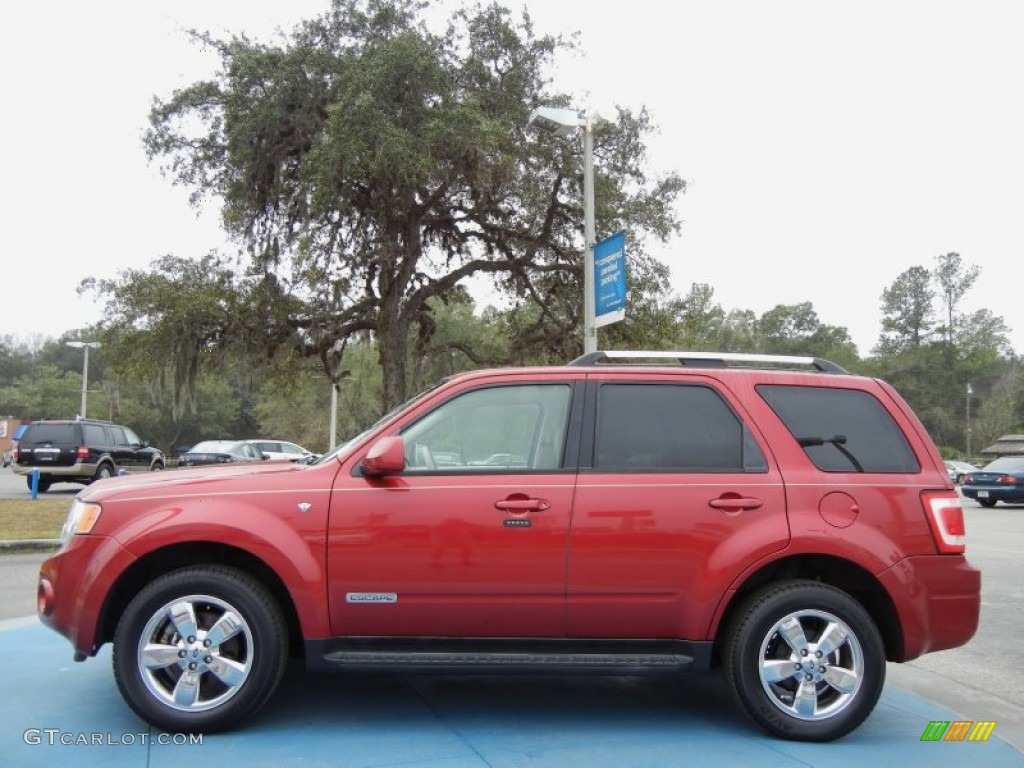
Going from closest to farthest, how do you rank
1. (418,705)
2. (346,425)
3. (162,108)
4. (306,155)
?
(418,705) → (306,155) → (162,108) → (346,425)

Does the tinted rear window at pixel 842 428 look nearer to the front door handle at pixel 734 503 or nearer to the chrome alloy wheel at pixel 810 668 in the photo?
the front door handle at pixel 734 503

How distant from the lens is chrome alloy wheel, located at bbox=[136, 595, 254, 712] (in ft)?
14.0

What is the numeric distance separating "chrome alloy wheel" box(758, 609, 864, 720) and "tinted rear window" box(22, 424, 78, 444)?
795 inches

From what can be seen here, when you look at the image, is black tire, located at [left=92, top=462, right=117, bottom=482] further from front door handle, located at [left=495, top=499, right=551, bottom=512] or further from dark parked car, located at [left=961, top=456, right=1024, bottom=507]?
dark parked car, located at [left=961, top=456, right=1024, bottom=507]

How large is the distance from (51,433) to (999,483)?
2447 cm

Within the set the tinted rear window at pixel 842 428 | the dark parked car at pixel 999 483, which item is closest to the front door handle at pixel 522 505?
the tinted rear window at pixel 842 428

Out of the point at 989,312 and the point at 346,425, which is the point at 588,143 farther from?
the point at 989,312

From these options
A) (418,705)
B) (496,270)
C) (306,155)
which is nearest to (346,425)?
(496,270)

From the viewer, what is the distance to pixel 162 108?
65.5 ft

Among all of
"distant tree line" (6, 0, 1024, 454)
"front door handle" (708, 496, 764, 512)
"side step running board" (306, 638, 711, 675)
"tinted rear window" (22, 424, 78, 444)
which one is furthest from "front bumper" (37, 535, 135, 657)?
"tinted rear window" (22, 424, 78, 444)

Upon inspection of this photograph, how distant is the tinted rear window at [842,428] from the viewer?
4.71 metres

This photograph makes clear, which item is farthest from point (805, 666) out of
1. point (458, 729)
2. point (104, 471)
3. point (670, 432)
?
point (104, 471)

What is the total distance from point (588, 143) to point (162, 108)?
40.9 feet

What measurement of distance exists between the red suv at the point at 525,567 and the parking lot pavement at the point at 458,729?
22 centimetres
